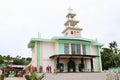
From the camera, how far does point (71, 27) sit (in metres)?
33.9

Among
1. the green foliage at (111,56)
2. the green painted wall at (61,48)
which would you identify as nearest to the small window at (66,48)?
the green painted wall at (61,48)

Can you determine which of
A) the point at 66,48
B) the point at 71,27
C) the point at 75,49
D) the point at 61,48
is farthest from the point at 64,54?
the point at 71,27

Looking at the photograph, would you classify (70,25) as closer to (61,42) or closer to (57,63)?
(61,42)

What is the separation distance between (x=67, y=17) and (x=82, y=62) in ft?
33.7

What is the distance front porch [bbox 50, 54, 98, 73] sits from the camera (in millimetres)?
27616

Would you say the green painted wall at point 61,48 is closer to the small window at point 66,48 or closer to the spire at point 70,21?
the small window at point 66,48

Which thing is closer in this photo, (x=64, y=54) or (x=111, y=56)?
(x=64, y=54)

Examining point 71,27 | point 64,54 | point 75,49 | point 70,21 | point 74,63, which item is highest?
point 70,21

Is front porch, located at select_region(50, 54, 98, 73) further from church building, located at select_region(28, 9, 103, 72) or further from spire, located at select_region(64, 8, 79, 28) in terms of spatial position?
spire, located at select_region(64, 8, 79, 28)

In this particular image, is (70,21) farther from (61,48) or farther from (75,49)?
(61,48)

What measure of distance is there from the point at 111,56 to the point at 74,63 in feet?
39.3

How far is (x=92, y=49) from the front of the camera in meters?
31.1

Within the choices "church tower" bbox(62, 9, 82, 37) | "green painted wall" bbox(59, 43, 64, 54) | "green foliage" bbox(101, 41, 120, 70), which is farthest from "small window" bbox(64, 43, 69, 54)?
"green foliage" bbox(101, 41, 120, 70)

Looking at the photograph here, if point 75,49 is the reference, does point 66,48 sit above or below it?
above
